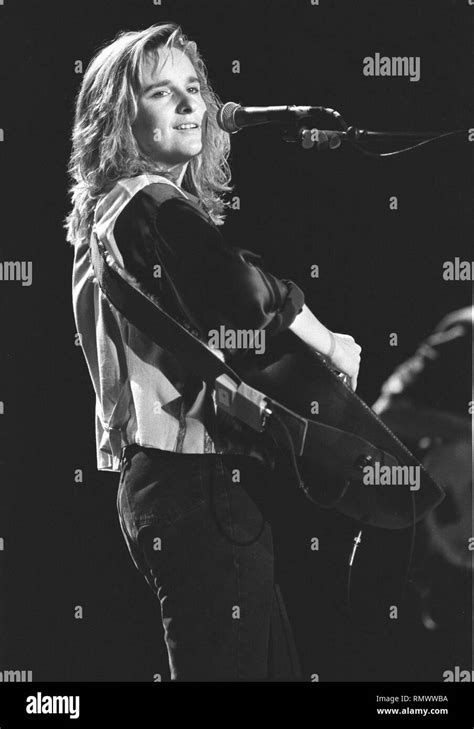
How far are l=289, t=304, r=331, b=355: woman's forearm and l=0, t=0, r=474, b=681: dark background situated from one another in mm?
181

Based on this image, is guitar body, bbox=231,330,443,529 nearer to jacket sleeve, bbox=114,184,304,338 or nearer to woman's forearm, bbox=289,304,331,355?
woman's forearm, bbox=289,304,331,355

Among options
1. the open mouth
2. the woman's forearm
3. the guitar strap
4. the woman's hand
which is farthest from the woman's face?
the woman's hand

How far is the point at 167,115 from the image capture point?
2.75 metres

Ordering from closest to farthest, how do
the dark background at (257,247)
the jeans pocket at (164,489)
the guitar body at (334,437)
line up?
1. the jeans pocket at (164,489)
2. the guitar body at (334,437)
3. the dark background at (257,247)

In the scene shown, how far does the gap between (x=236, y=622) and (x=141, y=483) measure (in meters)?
0.44

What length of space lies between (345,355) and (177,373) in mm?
552

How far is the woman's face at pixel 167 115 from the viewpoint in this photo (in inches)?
108

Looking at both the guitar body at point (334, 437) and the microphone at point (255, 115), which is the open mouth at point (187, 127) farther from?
the guitar body at point (334, 437)

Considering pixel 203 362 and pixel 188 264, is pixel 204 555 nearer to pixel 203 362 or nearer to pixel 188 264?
pixel 203 362

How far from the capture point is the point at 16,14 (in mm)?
3078

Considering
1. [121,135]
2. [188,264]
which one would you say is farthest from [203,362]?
[121,135]

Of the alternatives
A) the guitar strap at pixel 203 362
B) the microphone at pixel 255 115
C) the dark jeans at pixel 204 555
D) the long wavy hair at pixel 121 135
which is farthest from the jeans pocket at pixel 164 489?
the microphone at pixel 255 115

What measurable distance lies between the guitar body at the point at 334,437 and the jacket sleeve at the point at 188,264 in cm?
15
